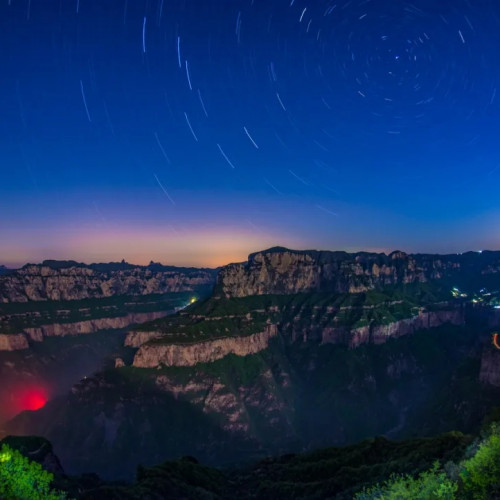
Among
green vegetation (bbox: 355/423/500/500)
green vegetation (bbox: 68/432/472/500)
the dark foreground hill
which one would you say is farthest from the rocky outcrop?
green vegetation (bbox: 355/423/500/500)

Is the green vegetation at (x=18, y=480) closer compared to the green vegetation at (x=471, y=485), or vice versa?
the green vegetation at (x=471, y=485)

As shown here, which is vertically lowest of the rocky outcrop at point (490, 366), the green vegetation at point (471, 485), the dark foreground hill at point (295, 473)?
the dark foreground hill at point (295, 473)

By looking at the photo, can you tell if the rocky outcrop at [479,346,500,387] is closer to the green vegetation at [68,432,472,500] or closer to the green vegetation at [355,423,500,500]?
the green vegetation at [68,432,472,500]

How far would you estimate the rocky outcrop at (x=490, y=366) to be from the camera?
14312cm

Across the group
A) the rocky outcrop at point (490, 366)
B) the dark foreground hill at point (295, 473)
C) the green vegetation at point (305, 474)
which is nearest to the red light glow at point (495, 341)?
the rocky outcrop at point (490, 366)

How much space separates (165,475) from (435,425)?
94811mm

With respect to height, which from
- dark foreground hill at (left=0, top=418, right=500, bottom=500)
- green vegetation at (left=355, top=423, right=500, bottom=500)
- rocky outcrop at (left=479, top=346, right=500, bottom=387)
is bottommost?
dark foreground hill at (left=0, top=418, right=500, bottom=500)

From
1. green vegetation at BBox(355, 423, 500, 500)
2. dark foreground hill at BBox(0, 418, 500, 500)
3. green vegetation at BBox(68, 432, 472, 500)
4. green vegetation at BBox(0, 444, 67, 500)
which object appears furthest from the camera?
green vegetation at BBox(68, 432, 472, 500)

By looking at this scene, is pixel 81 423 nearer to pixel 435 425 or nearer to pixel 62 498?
pixel 435 425

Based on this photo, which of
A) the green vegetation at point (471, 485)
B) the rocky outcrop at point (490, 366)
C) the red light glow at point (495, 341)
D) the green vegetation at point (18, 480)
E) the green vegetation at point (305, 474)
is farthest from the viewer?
the red light glow at point (495, 341)

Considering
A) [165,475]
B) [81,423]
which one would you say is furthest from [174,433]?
[165,475]

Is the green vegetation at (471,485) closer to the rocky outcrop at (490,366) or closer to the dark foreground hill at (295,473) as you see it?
the dark foreground hill at (295,473)

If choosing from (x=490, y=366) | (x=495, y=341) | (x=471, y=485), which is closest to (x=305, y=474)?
(x=471, y=485)

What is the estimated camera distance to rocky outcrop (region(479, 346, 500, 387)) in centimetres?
14312
